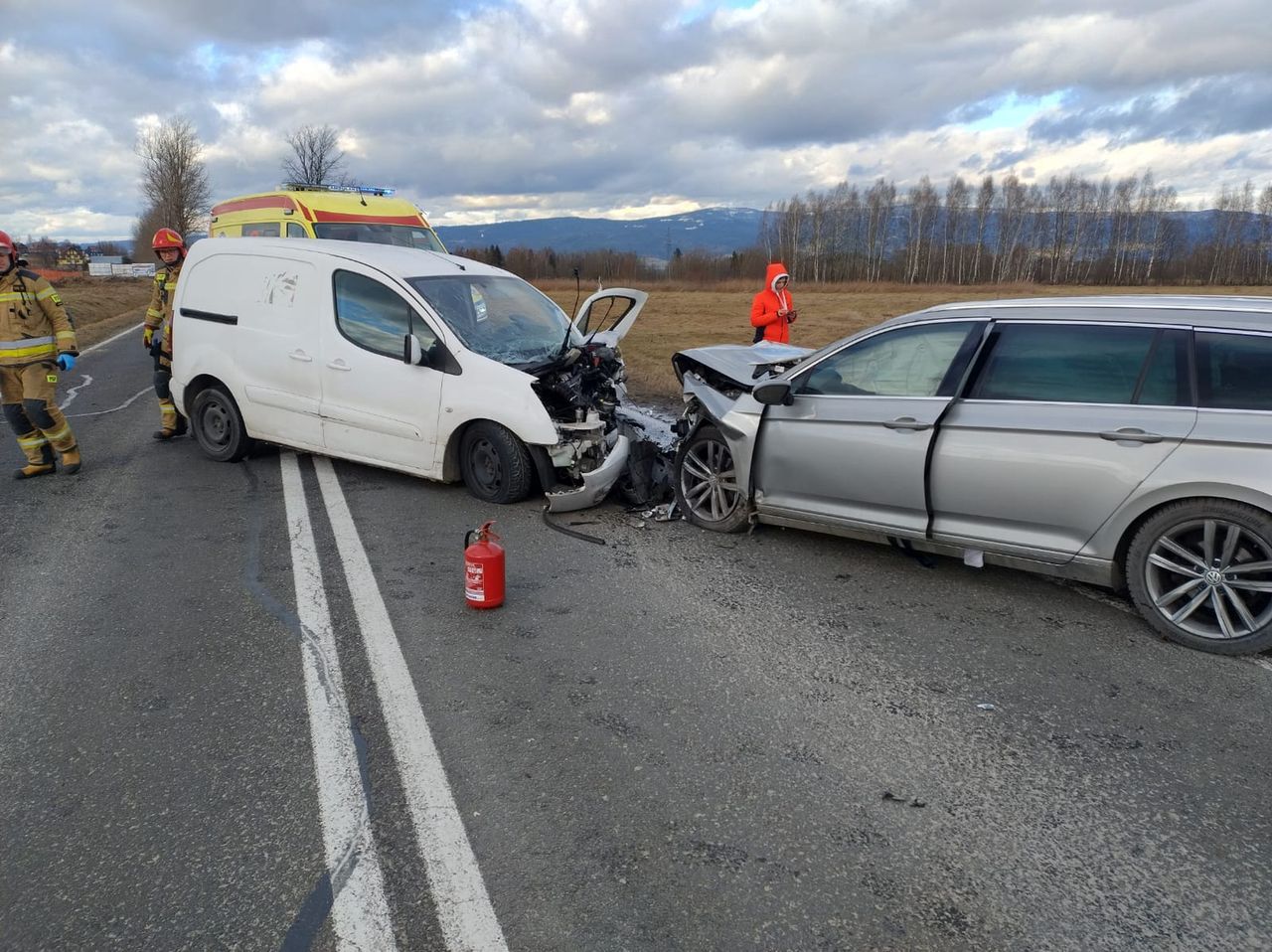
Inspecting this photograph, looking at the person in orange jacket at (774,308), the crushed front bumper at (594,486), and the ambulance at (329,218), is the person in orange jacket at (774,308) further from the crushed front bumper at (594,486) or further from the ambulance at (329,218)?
the ambulance at (329,218)

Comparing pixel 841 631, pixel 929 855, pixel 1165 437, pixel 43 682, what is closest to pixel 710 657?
pixel 841 631

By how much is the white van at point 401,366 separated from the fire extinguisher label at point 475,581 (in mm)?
1719

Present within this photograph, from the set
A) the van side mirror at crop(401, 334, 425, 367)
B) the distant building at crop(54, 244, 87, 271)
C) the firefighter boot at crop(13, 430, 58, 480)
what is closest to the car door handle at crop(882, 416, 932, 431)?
the van side mirror at crop(401, 334, 425, 367)

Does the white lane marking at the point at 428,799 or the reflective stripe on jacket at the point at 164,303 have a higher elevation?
the reflective stripe on jacket at the point at 164,303

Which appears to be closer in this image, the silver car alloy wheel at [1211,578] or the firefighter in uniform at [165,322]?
the silver car alloy wheel at [1211,578]

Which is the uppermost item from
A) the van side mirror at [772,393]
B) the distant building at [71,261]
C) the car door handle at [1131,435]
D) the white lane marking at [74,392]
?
the distant building at [71,261]

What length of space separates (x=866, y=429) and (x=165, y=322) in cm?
722

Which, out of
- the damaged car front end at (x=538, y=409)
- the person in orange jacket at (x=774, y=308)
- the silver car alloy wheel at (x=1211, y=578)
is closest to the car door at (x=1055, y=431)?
the silver car alloy wheel at (x=1211, y=578)

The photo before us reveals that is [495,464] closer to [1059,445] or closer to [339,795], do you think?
[339,795]

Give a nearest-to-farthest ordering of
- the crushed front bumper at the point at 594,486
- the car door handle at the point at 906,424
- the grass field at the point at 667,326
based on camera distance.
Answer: the car door handle at the point at 906,424 → the crushed front bumper at the point at 594,486 → the grass field at the point at 667,326

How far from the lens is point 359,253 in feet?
23.3

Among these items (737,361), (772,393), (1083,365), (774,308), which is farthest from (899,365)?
(774,308)

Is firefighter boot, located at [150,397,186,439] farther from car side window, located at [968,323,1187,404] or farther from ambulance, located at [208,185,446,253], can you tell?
car side window, located at [968,323,1187,404]

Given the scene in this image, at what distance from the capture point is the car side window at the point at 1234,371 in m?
4.02
